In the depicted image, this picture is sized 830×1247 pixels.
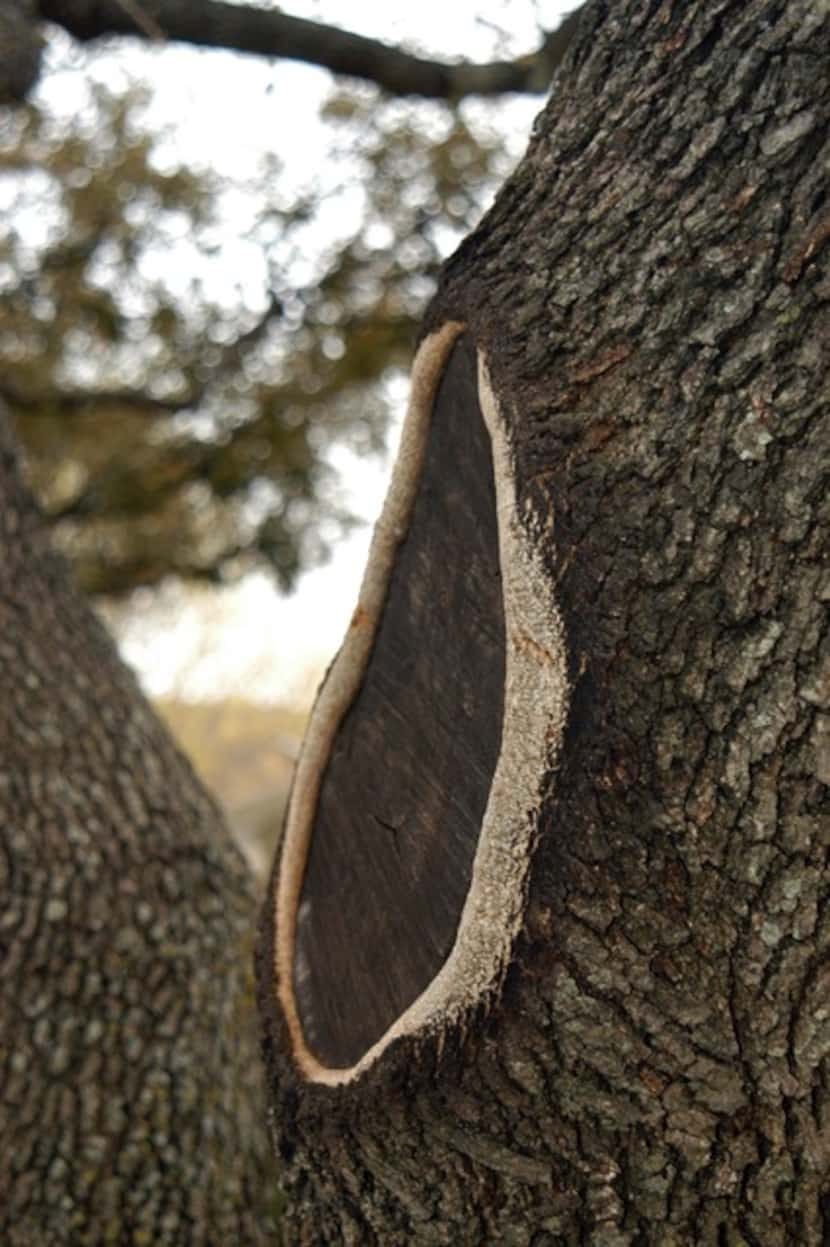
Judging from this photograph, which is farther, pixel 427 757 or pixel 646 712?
pixel 427 757

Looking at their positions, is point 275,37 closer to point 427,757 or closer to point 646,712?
point 427,757

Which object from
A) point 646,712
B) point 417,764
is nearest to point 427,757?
point 417,764

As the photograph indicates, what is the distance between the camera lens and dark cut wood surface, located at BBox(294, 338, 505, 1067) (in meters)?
1.54

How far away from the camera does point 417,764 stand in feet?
5.40

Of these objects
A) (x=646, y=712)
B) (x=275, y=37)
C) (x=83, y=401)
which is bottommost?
(x=83, y=401)

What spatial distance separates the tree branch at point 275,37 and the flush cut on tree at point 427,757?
7.67 feet

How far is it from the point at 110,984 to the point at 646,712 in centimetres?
160

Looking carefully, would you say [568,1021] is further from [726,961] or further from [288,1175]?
[288,1175]

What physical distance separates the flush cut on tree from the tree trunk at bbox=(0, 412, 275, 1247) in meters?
0.89

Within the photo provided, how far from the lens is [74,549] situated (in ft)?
20.7

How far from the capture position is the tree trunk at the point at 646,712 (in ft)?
4.55

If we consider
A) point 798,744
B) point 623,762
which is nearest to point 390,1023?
point 623,762

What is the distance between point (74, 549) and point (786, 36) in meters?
5.26

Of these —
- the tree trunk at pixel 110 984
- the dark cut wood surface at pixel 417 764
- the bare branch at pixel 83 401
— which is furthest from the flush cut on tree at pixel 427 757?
the bare branch at pixel 83 401
